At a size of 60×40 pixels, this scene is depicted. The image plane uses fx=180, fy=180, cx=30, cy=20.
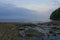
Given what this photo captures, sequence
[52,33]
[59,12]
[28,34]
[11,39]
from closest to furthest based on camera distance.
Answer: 1. [11,39]
2. [28,34]
3. [52,33]
4. [59,12]

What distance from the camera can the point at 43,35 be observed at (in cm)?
1584

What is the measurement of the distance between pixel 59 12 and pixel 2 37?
53140 millimetres

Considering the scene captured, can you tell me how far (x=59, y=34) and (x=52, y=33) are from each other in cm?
78

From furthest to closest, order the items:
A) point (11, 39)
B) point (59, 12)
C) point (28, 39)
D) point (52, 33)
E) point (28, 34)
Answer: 1. point (59, 12)
2. point (52, 33)
3. point (28, 34)
4. point (28, 39)
5. point (11, 39)

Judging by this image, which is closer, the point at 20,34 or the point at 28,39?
the point at 28,39

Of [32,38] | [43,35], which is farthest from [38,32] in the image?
[32,38]

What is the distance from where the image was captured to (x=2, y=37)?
14.0 m

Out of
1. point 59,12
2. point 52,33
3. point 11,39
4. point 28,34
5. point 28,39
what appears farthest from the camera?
point 59,12

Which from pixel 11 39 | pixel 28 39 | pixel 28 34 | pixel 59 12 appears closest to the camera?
pixel 11 39

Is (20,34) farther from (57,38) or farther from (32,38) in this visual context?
(57,38)

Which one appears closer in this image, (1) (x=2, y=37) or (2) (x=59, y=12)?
(1) (x=2, y=37)

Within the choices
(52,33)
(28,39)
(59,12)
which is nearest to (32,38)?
(28,39)

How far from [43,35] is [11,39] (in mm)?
3481

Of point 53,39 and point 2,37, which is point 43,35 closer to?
point 53,39
